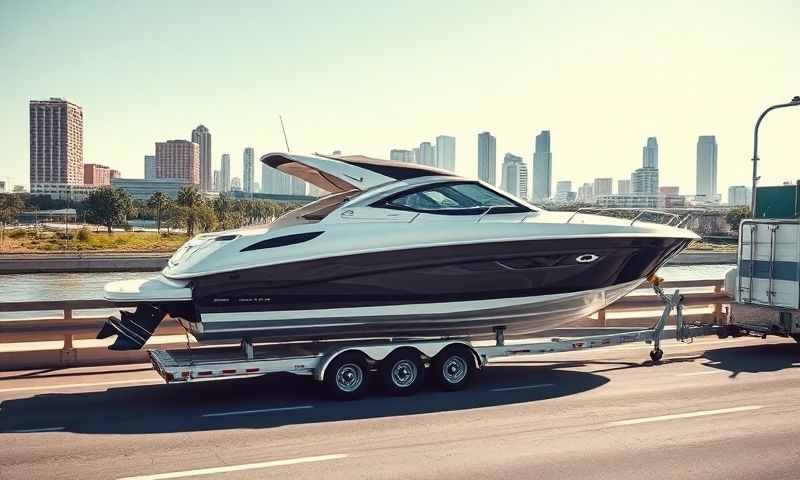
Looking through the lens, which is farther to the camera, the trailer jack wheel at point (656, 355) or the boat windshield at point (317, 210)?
the trailer jack wheel at point (656, 355)

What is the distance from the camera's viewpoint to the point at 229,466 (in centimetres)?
716

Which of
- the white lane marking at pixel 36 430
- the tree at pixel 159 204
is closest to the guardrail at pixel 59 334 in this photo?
the white lane marking at pixel 36 430

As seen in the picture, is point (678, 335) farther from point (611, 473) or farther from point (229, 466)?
point (229, 466)

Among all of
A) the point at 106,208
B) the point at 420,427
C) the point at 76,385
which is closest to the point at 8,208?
the point at 106,208

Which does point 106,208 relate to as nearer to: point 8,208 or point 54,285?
point 8,208

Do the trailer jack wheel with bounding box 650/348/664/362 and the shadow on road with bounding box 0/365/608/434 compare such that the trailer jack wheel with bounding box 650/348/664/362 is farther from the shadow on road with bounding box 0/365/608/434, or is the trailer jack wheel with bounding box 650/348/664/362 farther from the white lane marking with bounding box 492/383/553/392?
the white lane marking with bounding box 492/383/553/392

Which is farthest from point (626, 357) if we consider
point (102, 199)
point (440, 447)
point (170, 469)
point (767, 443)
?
point (102, 199)

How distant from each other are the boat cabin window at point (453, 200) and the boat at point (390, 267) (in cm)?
2

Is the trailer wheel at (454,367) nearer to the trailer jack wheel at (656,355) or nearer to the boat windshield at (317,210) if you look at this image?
the boat windshield at (317,210)

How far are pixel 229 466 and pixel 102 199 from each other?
86693mm

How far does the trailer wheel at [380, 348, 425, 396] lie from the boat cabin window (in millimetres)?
2103

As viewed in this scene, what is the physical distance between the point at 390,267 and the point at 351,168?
1717 mm

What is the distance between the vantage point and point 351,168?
11312 millimetres

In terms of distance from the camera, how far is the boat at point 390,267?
10.1 metres
